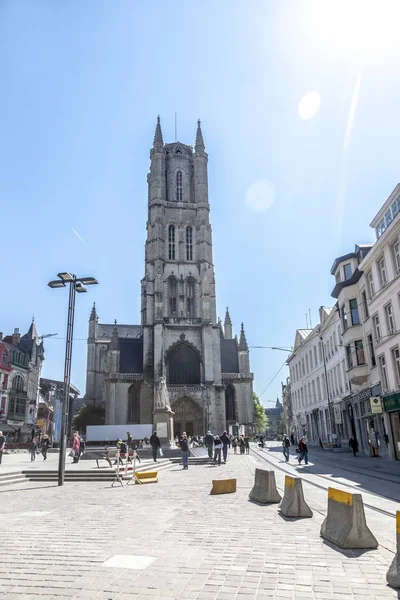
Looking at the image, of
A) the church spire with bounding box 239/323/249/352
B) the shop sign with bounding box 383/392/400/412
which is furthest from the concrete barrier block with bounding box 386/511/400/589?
the church spire with bounding box 239/323/249/352

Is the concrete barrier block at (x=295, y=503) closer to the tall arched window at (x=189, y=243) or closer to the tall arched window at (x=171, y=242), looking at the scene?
the tall arched window at (x=171, y=242)

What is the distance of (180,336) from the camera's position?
57312mm

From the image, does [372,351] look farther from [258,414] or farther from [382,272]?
[258,414]

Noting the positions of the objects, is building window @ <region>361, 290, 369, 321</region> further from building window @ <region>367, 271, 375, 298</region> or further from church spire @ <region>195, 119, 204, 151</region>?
church spire @ <region>195, 119, 204, 151</region>

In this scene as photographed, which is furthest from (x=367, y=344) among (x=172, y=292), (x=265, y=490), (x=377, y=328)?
(x=172, y=292)

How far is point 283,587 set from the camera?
4133mm

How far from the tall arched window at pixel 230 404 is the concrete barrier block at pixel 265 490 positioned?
167 feet

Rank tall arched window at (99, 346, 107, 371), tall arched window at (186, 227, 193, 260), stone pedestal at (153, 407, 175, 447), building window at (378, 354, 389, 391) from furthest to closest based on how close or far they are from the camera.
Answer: tall arched window at (99, 346, 107, 371), tall arched window at (186, 227, 193, 260), stone pedestal at (153, 407, 175, 447), building window at (378, 354, 389, 391)

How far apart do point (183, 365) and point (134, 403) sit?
819 cm

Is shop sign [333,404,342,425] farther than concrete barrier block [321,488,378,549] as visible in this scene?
Yes

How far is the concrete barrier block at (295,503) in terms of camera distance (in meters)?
7.56

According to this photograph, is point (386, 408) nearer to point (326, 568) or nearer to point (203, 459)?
point (203, 459)

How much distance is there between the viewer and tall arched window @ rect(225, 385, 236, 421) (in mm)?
Result: 59344

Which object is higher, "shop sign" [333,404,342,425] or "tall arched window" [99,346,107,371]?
"tall arched window" [99,346,107,371]
